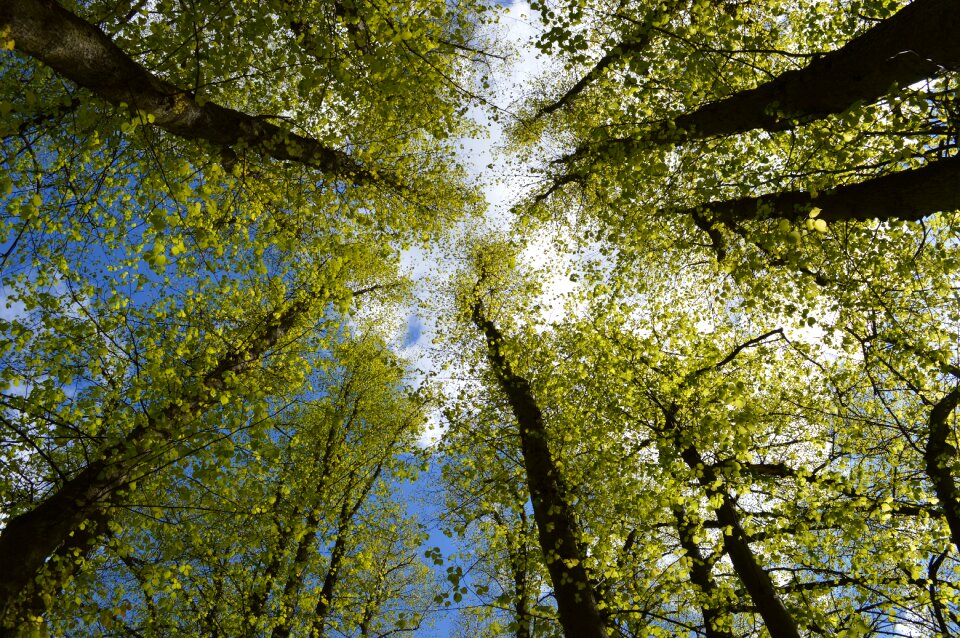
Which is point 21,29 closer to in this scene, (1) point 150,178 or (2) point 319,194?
(1) point 150,178

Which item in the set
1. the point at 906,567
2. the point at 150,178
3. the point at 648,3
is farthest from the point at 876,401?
the point at 150,178

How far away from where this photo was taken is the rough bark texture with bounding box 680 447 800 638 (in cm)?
570

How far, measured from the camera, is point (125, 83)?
487 centimetres

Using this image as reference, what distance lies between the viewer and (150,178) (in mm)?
5840

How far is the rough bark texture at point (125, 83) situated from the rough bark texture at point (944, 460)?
28.0 feet

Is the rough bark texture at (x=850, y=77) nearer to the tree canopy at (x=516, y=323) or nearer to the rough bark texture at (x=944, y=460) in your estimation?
the tree canopy at (x=516, y=323)

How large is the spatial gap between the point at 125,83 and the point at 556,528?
7232 mm

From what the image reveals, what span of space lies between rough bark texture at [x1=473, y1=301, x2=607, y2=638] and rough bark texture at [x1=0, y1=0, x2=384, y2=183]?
5282mm

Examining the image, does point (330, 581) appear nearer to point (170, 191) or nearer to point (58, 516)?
point (58, 516)

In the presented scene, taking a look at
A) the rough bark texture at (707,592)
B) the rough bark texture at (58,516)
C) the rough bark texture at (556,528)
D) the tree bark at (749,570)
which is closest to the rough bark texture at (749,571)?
the tree bark at (749,570)

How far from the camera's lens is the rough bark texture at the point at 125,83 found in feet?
13.3

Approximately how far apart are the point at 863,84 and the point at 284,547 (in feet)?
40.5

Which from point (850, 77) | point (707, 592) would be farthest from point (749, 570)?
point (850, 77)

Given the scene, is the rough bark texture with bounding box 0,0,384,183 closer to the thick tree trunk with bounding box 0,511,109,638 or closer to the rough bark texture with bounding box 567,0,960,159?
the thick tree trunk with bounding box 0,511,109,638
